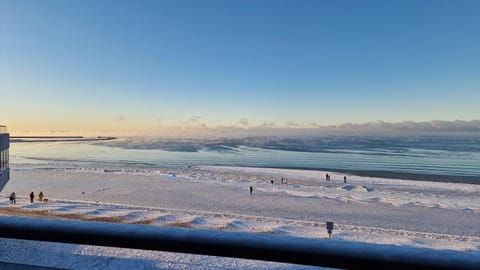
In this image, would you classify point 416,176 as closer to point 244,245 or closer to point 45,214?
point 45,214

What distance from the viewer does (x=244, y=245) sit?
123 cm

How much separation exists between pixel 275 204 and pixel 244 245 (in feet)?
72.4

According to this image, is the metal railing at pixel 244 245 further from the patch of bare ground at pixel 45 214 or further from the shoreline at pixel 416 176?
the shoreline at pixel 416 176

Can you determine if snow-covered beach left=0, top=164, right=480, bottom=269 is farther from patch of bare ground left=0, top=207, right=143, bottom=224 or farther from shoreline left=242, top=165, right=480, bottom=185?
shoreline left=242, top=165, right=480, bottom=185

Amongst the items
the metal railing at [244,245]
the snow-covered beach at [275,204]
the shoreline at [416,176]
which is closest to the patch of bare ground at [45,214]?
the snow-covered beach at [275,204]

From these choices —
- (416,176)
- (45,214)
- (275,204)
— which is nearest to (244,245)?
(45,214)

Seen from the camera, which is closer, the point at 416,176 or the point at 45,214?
the point at 45,214

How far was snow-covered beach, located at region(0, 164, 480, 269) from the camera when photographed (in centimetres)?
1625

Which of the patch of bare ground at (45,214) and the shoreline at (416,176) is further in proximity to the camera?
the shoreline at (416,176)

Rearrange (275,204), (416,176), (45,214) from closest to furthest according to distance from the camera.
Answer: (45,214)
(275,204)
(416,176)

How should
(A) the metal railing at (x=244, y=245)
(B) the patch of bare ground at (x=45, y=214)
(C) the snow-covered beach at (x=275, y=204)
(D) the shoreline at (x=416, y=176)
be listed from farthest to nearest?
(D) the shoreline at (x=416, y=176) → (B) the patch of bare ground at (x=45, y=214) → (C) the snow-covered beach at (x=275, y=204) → (A) the metal railing at (x=244, y=245)

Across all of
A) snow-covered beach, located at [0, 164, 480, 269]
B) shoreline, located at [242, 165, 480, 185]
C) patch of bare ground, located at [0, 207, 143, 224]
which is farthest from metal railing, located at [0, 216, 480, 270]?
shoreline, located at [242, 165, 480, 185]

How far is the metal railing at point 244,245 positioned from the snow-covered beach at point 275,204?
832 centimetres

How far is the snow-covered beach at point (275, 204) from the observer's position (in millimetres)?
16250
